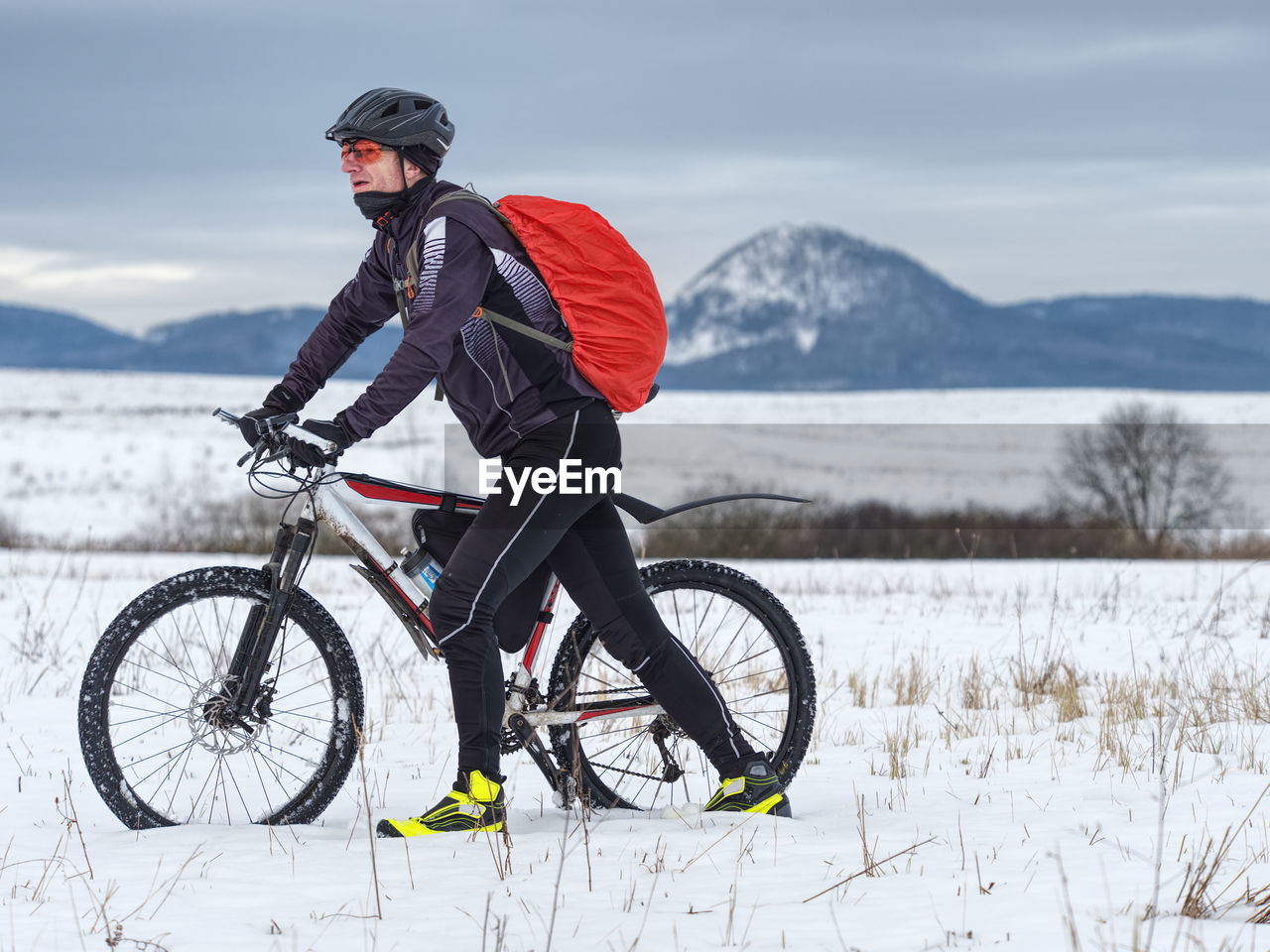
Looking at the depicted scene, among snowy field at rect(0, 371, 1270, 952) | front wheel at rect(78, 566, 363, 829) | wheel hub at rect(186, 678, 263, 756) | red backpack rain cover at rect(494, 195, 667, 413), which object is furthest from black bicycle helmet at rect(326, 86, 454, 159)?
snowy field at rect(0, 371, 1270, 952)

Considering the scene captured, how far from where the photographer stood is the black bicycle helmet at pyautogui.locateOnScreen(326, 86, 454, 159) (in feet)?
13.1

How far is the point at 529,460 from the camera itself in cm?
403

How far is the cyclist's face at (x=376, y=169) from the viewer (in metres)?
4.03

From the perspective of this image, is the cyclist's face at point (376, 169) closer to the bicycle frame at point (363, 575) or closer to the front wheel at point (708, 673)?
the bicycle frame at point (363, 575)

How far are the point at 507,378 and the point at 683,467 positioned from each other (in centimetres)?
3820

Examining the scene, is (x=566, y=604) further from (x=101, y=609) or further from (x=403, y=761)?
(x=403, y=761)

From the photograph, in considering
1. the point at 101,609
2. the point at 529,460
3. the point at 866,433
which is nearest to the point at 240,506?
the point at 101,609

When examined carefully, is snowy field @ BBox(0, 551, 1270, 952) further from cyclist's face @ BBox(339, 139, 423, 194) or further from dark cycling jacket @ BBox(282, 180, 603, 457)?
cyclist's face @ BBox(339, 139, 423, 194)

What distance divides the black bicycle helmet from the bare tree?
25620mm

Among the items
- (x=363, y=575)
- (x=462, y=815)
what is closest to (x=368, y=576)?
(x=363, y=575)

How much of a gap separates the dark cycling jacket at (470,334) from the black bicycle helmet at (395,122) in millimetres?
155

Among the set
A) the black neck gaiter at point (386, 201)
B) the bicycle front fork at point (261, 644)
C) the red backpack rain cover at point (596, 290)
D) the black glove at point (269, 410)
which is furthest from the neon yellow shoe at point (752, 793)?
the black neck gaiter at point (386, 201)

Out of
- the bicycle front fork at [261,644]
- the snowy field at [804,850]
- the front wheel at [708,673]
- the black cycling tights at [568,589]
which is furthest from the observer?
the front wheel at [708,673]

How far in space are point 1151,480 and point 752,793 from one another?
27484 mm
